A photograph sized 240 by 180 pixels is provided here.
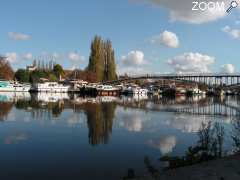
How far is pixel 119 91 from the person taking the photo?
307ft

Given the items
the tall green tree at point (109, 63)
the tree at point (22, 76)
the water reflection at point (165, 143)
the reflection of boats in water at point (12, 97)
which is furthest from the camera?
the tree at point (22, 76)

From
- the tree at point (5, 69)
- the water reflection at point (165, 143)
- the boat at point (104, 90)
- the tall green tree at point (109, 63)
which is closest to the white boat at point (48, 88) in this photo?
the boat at point (104, 90)

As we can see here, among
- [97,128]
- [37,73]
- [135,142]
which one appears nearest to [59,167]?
[135,142]

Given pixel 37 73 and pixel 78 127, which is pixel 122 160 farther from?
pixel 37 73

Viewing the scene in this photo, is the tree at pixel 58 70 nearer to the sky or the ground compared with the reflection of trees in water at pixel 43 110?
nearer to the sky

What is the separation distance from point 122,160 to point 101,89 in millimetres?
70282

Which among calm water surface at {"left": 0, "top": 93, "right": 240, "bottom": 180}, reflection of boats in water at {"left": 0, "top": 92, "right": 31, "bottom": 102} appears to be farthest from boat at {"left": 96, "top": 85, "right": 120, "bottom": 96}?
calm water surface at {"left": 0, "top": 93, "right": 240, "bottom": 180}

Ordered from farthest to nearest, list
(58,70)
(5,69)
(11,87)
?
1. (58,70)
2. (5,69)
3. (11,87)

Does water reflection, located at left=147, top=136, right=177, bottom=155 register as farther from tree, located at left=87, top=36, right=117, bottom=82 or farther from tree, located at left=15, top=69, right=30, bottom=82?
tree, located at left=15, top=69, right=30, bottom=82

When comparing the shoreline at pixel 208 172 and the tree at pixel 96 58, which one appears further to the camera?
the tree at pixel 96 58

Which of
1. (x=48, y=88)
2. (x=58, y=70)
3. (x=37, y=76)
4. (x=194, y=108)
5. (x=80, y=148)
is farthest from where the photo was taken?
(x=58, y=70)

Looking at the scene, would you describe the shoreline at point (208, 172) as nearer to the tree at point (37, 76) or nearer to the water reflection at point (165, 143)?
the water reflection at point (165, 143)

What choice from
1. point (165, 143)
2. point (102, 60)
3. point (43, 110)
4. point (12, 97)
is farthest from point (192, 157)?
point (102, 60)

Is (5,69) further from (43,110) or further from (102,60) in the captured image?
(43,110)
